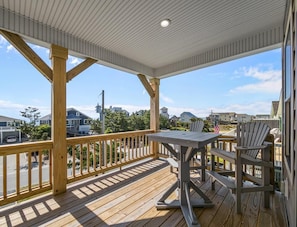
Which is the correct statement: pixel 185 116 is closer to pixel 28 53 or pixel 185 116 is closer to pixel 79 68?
pixel 79 68

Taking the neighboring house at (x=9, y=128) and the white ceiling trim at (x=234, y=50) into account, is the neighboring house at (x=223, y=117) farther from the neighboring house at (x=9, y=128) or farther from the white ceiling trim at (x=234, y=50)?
the neighboring house at (x=9, y=128)

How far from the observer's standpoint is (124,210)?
214 cm

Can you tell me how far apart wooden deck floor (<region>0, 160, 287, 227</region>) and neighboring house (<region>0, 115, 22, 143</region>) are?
99cm

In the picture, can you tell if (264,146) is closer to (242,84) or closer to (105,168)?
(105,168)

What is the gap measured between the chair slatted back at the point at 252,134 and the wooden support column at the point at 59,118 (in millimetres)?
2948

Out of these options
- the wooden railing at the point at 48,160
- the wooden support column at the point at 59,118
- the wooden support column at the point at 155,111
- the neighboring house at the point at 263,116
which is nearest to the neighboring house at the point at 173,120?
the wooden support column at the point at 155,111

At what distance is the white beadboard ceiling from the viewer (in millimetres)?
2139

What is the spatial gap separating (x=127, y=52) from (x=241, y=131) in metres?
2.83

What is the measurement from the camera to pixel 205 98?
321 inches

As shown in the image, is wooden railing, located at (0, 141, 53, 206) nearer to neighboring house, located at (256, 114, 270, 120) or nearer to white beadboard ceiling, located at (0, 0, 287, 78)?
white beadboard ceiling, located at (0, 0, 287, 78)

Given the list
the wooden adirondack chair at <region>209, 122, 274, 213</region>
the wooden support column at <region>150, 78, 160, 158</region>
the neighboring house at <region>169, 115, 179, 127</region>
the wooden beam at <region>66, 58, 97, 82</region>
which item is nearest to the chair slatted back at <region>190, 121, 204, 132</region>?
the wooden adirondack chair at <region>209, 122, 274, 213</region>

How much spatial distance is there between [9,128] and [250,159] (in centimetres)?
368

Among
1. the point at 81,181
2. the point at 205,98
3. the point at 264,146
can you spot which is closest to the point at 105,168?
the point at 81,181

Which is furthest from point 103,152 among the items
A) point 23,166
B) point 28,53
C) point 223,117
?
point 223,117
